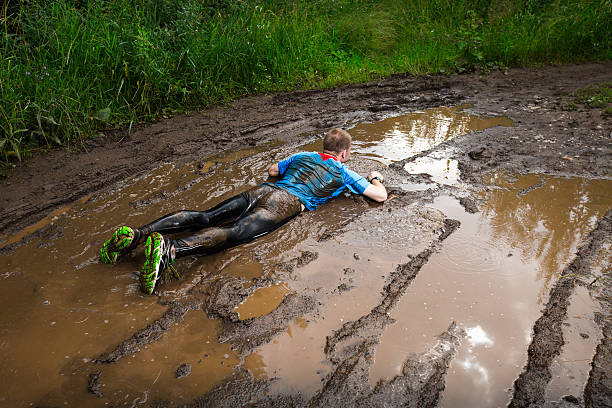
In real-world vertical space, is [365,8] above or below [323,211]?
above

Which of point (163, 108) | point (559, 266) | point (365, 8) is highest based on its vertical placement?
point (365, 8)

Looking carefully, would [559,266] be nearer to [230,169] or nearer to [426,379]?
[426,379]

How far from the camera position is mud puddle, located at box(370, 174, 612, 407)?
2486mm

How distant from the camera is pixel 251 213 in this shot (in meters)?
3.72

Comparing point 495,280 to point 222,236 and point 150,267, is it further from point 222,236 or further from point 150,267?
point 150,267

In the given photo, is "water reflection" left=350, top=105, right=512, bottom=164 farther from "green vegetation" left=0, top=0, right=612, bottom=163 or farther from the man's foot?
the man's foot

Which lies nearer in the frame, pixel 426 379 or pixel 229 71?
pixel 426 379

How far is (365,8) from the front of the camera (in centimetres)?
1009

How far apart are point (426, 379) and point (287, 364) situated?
0.81 m

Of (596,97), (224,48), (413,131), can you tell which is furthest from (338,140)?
(596,97)

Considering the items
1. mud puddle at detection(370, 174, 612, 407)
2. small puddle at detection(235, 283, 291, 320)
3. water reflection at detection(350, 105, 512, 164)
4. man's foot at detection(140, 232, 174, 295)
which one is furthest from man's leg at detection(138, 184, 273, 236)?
water reflection at detection(350, 105, 512, 164)

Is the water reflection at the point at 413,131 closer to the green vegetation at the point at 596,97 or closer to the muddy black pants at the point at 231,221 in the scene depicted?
the green vegetation at the point at 596,97

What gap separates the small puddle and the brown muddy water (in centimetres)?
1

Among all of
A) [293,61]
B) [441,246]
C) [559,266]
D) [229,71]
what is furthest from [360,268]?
[293,61]
